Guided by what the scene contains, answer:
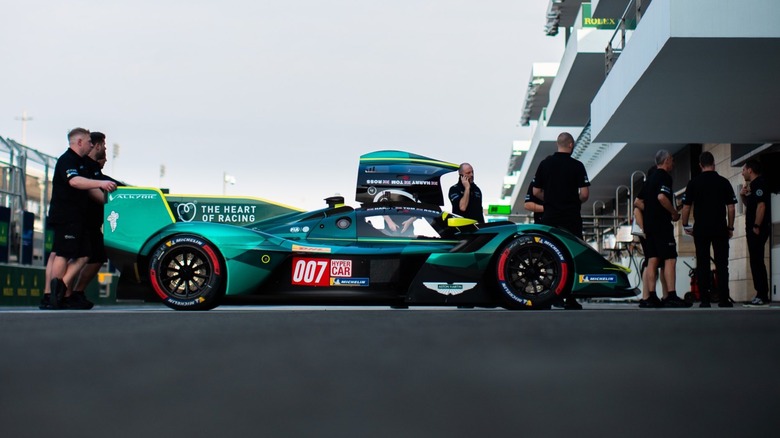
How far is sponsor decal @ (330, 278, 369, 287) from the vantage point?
24.8 ft

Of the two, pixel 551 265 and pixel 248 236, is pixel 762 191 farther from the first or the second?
pixel 248 236

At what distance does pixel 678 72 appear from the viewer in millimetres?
13398

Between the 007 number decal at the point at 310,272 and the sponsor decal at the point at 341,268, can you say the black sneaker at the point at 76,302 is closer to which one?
the 007 number decal at the point at 310,272

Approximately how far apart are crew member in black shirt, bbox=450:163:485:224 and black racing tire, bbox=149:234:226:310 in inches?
133

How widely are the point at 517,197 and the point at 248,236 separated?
37.6 meters

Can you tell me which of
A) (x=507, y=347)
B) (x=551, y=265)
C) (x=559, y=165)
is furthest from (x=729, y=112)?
(x=507, y=347)

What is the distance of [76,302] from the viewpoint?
7797mm

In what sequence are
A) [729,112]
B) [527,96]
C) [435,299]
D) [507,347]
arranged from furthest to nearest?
[527,96]
[729,112]
[435,299]
[507,347]

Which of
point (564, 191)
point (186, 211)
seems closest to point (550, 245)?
point (564, 191)

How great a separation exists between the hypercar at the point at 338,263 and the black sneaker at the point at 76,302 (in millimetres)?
413

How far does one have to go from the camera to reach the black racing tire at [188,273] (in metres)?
7.40

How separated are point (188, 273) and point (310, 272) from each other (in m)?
0.93

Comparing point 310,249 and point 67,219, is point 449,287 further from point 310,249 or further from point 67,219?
point 67,219

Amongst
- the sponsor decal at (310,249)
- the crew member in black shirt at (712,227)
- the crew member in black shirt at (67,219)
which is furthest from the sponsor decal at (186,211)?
the crew member in black shirt at (712,227)
